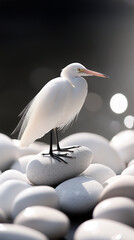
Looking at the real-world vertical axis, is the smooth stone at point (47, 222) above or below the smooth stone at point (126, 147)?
above

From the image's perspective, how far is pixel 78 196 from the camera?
3.73 ft

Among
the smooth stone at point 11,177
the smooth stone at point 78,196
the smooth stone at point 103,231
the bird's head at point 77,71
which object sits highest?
the bird's head at point 77,71

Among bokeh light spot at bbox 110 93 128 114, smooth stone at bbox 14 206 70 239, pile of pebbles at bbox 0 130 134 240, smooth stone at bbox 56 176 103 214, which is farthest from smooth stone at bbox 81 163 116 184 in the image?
bokeh light spot at bbox 110 93 128 114

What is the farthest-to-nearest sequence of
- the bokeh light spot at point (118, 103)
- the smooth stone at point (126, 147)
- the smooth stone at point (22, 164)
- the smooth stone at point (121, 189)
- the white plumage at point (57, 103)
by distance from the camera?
the bokeh light spot at point (118, 103) < the smooth stone at point (126, 147) < the smooth stone at point (22, 164) < the white plumage at point (57, 103) < the smooth stone at point (121, 189)

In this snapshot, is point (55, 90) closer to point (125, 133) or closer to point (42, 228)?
point (42, 228)

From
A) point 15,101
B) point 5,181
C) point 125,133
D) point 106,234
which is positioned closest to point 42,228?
point 106,234

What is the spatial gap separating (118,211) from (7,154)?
0.67 m

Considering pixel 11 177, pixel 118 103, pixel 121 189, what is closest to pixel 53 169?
pixel 11 177

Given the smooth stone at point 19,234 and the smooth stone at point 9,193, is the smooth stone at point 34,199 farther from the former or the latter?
the smooth stone at point 19,234

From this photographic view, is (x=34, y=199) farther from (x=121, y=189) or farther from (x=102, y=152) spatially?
(x=102, y=152)

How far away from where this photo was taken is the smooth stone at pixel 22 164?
59.1 inches

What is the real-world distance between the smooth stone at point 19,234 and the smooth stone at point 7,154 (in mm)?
676

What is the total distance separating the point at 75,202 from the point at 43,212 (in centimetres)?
17

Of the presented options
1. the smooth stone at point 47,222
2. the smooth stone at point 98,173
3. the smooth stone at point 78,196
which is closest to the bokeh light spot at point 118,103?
the smooth stone at point 98,173
